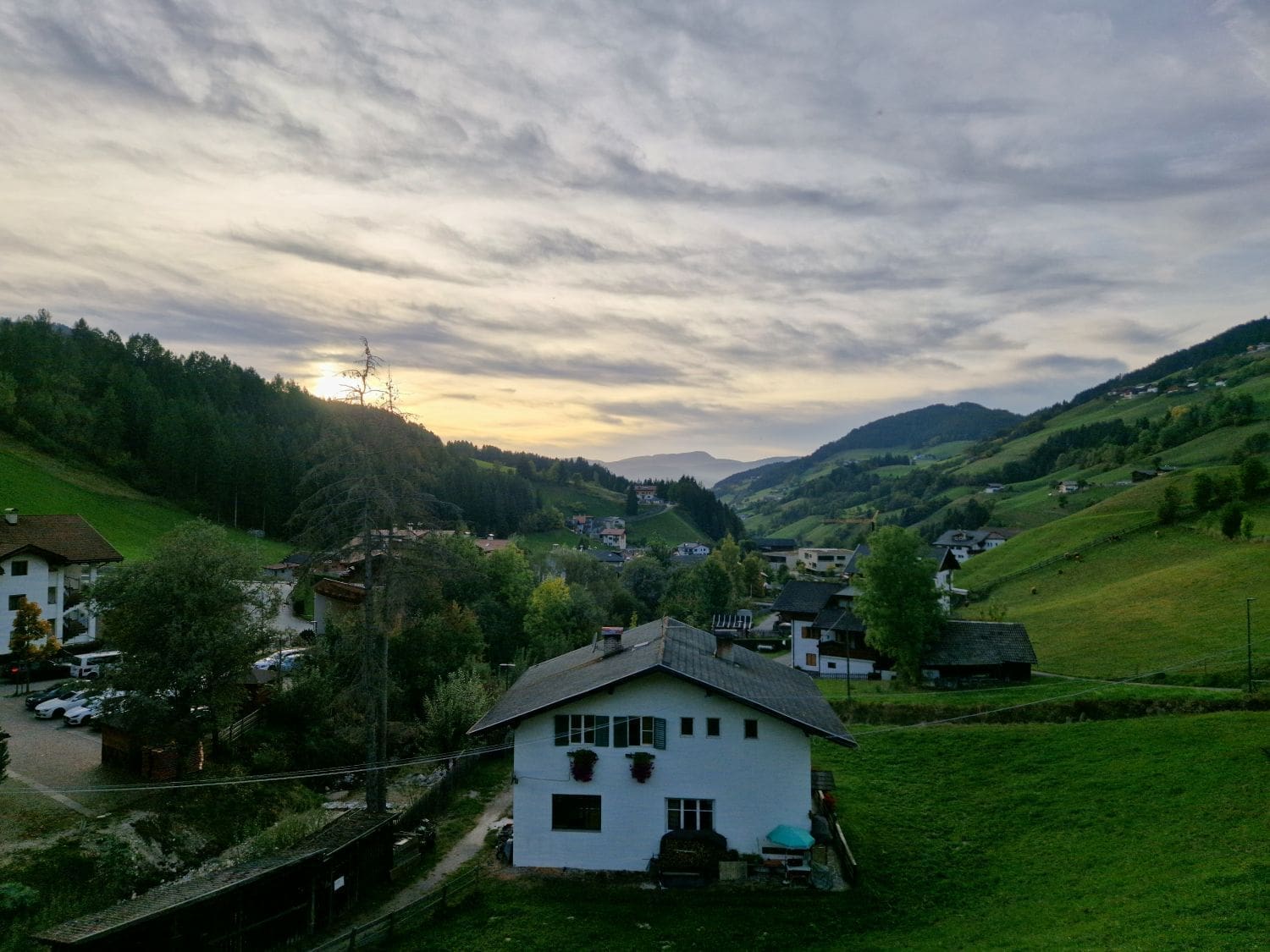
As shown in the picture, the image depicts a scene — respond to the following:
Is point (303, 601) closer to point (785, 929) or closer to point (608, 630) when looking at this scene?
point (608, 630)

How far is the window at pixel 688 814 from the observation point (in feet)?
77.4

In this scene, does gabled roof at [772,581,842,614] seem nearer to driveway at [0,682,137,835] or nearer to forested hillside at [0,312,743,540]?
forested hillside at [0,312,743,540]

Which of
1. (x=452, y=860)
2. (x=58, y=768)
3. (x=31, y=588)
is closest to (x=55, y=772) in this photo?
(x=58, y=768)

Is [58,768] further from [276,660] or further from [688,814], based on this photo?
[688,814]

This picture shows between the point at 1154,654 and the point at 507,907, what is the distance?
4283 cm

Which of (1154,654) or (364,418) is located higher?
(364,418)

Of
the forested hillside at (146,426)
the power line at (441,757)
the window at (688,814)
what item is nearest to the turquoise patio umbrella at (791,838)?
the window at (688,814)

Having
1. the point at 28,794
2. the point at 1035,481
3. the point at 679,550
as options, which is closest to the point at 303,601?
the point at 28,794

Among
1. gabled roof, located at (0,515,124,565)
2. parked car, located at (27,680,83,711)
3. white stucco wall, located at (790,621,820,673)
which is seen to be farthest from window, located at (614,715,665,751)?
white stucco wall, located at (790,621,820,673)

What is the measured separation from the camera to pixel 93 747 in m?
31.1

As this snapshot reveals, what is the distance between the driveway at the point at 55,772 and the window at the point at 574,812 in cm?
1492

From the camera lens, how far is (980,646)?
5044 centimetres

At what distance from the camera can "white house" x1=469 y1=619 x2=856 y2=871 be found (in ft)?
76.9

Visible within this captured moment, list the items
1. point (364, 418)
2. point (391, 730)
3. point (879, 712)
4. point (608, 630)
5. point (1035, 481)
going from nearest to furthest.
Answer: point (364, 418) → point (608, 630) → point (391, 730) → point (879, 712) → point (1035, 481)
